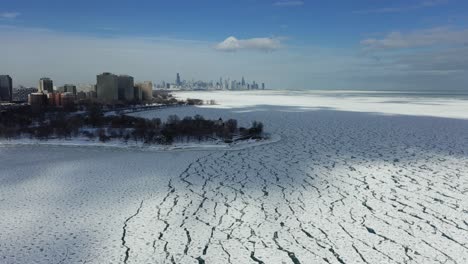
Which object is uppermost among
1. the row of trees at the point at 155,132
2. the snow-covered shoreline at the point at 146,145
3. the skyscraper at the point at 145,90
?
the skyscraper at the point at 145,90

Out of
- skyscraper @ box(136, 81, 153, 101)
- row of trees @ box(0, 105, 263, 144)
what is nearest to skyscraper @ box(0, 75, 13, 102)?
skyscraper @ box(136, 81, 153, 101)

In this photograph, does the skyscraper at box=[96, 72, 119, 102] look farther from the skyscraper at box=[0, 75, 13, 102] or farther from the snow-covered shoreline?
the snow-covered shoreline

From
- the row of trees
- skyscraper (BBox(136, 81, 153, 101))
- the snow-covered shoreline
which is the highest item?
skyscraper (BBox(136, 81, 153, 101))

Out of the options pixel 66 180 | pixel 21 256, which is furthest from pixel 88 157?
pixel 21 256

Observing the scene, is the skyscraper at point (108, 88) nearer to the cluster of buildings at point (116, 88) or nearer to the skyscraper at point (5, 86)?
the cluster of buildings at point (116, 88)

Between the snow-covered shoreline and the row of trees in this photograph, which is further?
the row of trees

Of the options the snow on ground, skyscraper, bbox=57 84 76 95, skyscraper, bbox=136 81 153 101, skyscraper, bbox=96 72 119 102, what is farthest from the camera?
skyscraper, bbox=57 84 76 95

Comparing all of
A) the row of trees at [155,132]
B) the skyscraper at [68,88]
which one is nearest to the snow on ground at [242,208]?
the row of trees at [155,132]
